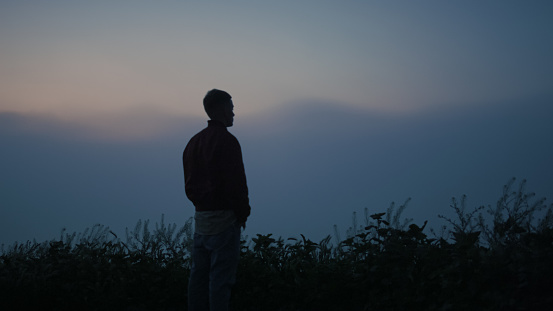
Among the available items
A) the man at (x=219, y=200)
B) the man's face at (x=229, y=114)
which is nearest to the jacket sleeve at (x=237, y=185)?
the man at (x=219, y=200)

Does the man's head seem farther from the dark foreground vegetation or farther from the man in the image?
the dark foreground vegetation

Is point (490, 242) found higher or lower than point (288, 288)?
higher

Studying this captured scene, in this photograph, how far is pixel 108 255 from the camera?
7.01 m

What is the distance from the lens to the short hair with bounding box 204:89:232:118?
16.5 ft

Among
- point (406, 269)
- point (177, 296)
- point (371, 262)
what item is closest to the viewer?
point (406, 269)

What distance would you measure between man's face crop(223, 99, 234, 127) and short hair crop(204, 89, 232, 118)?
44mm

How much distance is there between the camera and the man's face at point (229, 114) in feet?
16.6

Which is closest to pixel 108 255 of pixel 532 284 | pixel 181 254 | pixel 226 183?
pixel 181 254

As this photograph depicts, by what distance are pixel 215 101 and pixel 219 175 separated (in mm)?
769

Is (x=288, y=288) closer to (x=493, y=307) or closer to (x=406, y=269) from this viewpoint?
(x=406, y=269)

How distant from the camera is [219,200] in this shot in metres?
4.80

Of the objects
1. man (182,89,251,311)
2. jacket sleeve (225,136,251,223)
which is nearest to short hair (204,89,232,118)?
man (182,89,251,311)

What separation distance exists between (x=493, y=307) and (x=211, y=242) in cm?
259

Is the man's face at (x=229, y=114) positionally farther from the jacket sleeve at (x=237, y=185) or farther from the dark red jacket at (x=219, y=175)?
the jacket sleeve at (x=237, y=185)
